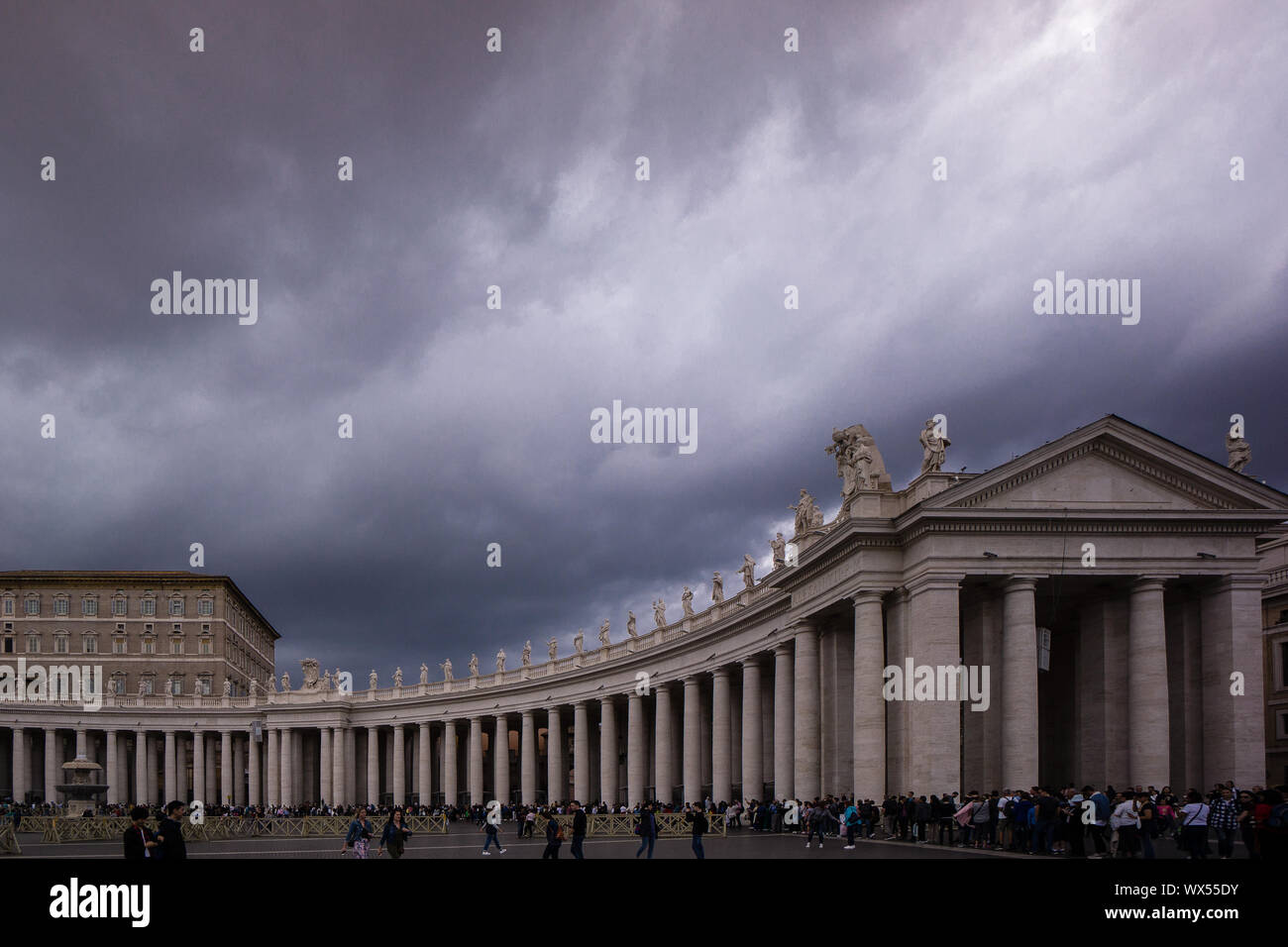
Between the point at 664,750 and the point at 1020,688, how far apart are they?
35.2m

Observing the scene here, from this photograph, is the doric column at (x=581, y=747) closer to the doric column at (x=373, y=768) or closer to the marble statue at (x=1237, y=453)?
the doric column at (x=373, y=768)

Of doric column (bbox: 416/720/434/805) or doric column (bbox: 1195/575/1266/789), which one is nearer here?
doric column (bbox: 1195/575/1266/789)

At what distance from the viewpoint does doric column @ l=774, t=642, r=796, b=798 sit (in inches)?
2165

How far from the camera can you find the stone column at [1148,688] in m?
42.8

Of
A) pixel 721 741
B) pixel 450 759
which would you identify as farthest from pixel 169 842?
pixel 450 759

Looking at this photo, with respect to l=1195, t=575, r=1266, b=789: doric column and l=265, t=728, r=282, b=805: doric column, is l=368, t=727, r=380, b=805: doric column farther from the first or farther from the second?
l=1195, t=575, r=1266, b=789: doric column

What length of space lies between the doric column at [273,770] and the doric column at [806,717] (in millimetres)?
81667

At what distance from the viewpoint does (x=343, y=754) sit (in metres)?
118

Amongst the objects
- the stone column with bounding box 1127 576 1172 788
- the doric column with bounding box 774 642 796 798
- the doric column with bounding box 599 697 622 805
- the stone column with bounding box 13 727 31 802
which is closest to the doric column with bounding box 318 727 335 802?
the stone column with bounding box 13 727 31 802

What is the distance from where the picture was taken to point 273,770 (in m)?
120

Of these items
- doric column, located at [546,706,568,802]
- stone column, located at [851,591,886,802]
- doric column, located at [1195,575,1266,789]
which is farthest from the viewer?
doric column, located at [546,706,568,802]

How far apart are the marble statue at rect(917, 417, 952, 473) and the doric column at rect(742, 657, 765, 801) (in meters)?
20.1
